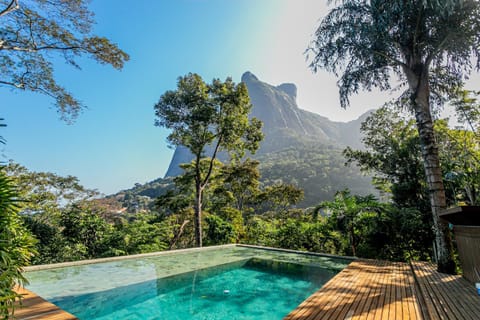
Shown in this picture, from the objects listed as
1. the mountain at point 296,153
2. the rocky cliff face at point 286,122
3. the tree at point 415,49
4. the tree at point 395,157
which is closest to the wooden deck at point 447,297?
the tree at point 415,49

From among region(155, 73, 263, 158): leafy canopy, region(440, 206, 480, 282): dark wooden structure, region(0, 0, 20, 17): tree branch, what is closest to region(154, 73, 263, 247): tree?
region(155, 73, 263, 158): leafy canopy

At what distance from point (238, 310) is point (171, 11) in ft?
37.7

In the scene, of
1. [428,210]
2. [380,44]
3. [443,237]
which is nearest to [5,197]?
[443,237]

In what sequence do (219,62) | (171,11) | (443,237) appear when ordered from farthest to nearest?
(219,62) < (171,11) < (443,237)

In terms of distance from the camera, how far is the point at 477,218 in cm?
350

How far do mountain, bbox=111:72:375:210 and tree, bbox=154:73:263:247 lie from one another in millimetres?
Answer: 8608

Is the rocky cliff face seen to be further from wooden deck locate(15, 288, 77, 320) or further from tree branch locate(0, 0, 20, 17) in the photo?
wooden deck locate(15, 288, 77, 320)

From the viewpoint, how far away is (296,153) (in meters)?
53.5

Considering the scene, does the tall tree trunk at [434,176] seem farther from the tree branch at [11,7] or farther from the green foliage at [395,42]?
the tree branch at [11,7]

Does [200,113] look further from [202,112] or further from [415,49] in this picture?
[415,49]

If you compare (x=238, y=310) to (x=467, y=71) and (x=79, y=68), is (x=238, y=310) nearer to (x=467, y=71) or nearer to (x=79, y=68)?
(x=467, y=71)

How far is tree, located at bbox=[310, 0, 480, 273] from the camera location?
473 centimetres

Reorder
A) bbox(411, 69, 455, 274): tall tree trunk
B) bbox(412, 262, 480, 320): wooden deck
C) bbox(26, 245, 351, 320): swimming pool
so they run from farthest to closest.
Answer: bbox(411, 69, 455, 274): tall tree trunk, bbox(26, 245, 351, 320): swimming pool, bbox(412, 262, 480, 320): wooden deck

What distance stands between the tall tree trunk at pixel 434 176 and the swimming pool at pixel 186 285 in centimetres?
228
